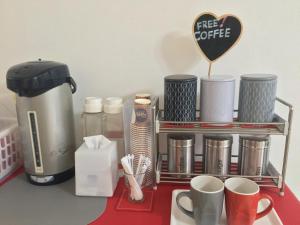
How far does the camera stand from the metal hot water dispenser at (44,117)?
748 millimetres

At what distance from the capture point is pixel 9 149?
89cm

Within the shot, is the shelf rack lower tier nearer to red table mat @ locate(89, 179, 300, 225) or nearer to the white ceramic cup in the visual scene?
red table mat @ locate(89, 179, 300, 225)

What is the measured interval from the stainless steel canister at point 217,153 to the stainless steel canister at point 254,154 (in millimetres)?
40

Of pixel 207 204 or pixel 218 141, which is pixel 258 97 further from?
pixel 207 204

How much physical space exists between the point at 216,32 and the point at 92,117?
17.4 inches

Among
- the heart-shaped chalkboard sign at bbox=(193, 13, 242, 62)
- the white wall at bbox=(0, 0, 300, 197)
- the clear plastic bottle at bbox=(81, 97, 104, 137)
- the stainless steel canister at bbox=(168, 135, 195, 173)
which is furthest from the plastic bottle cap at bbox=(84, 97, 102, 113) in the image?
the heart-shaped chalkboard sign at bbox=(193, 13, 242, 62)

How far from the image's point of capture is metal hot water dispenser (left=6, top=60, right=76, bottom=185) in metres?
0.75

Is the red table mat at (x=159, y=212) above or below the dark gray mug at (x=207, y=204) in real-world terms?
below

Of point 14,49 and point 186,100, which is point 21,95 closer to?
point 14,49

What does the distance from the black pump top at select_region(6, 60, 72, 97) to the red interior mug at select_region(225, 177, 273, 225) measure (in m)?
0.50

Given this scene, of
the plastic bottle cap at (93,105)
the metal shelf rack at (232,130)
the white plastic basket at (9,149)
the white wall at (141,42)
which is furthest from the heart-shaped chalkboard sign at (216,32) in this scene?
the white plastic basket at (9,149)

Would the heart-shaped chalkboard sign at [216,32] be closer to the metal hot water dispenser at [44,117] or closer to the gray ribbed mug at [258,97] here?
the gray ribbed mug at [258,97]

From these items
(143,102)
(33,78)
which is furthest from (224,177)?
(33,78)

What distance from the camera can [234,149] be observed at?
37.9 inches
